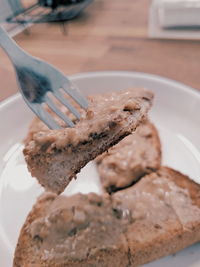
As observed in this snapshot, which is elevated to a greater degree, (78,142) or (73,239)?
(78,142)

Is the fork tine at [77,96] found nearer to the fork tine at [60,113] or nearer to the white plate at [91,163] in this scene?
the fork tine at [60,113]

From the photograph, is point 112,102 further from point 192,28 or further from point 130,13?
point 130,13

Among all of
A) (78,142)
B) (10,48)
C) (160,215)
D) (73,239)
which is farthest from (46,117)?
(160,215)

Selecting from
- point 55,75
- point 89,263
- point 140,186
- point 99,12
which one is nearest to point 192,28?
point 99,12

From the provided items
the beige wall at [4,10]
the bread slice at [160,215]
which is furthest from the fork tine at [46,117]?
the beige wall at [4,10]

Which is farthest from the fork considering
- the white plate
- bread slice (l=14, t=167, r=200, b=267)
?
bread slice (l=14, t=167, r=200, b=267)

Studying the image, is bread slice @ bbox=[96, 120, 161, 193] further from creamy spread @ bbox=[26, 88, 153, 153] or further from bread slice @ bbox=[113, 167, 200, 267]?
creamy spread @ bbox=[26, 88, 153, 153]

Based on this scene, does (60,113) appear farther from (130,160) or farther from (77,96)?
(130,160)
